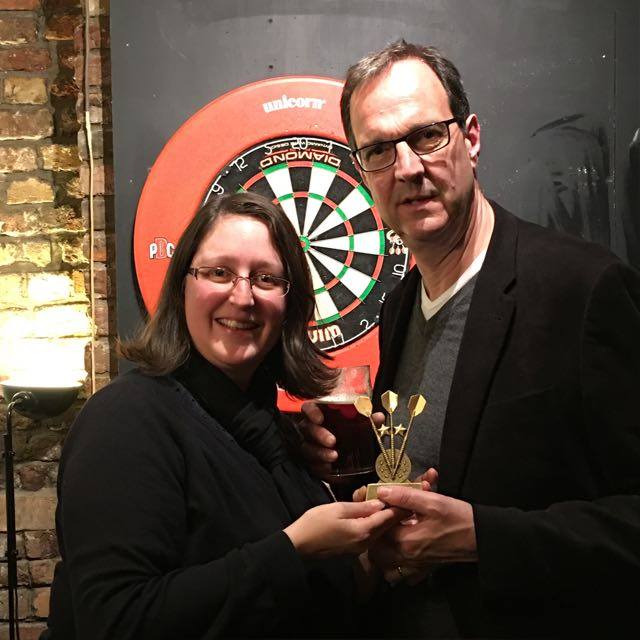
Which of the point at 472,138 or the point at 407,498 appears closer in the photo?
the point at 407,498

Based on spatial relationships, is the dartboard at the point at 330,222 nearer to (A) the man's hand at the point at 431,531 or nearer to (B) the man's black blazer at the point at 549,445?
(B) the man's black blazer at the point at 549,445

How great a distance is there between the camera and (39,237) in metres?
2.81

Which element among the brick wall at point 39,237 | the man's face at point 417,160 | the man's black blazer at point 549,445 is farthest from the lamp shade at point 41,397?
the man's black blazer at point 549,445

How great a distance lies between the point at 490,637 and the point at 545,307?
0.63m

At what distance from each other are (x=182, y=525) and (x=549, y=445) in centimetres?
68

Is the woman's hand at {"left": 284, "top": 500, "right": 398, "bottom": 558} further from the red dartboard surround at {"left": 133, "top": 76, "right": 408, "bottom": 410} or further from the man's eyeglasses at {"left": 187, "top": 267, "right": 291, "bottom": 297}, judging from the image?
the red dartboard surround at {"left": 133, "top": 76, "right": 408, "bottom": 410}

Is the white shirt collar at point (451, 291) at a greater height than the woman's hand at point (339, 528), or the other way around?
the white shirt collar at point (451, 291)

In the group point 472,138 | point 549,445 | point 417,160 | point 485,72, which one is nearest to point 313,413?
point 549,445

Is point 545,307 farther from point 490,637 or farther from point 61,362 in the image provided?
point 61,362

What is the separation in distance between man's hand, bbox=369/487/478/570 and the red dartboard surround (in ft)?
3.81

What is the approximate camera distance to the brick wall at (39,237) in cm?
275

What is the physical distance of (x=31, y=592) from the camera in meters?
2.77

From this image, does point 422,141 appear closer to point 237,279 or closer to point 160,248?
point 237,279

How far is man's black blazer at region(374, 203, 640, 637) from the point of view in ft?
4.18
